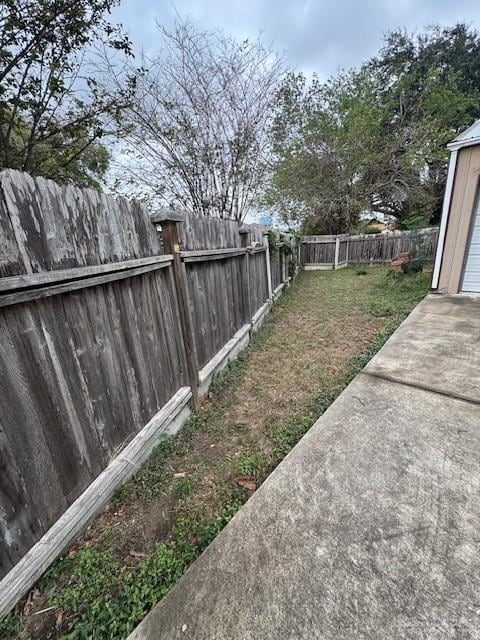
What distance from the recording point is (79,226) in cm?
144

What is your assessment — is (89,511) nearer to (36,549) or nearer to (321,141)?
(36,549)

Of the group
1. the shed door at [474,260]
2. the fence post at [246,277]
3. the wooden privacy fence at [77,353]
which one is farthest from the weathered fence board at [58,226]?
the shed door at [474,260]

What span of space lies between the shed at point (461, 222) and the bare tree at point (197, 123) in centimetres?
493

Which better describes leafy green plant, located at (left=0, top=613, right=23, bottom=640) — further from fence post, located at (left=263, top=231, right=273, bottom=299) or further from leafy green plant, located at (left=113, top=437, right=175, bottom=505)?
fence post, located at (left=263, top=231, right=273, bottom=299)

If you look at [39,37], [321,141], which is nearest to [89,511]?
[39,37]

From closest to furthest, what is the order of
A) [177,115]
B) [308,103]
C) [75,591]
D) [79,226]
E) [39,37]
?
[75,591]
[79,226]
[39,37]
[177,115]
[308,103]

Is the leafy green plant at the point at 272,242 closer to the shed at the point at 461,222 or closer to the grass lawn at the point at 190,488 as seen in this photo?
the grass lawn at the point at 190,488

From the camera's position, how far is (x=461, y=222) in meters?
4.84

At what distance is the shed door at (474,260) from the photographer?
476 centimetres

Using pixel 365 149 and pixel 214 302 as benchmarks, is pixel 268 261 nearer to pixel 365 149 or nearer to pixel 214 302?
pixel 214 302

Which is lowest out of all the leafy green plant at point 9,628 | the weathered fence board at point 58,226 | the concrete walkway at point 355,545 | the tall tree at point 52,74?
the leafy green plant at point 9,628

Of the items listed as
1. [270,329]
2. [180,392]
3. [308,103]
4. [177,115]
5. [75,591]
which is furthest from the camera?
[308,103]

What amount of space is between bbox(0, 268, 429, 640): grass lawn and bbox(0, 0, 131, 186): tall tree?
5.08 metres

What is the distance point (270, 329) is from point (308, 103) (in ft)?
40.5
